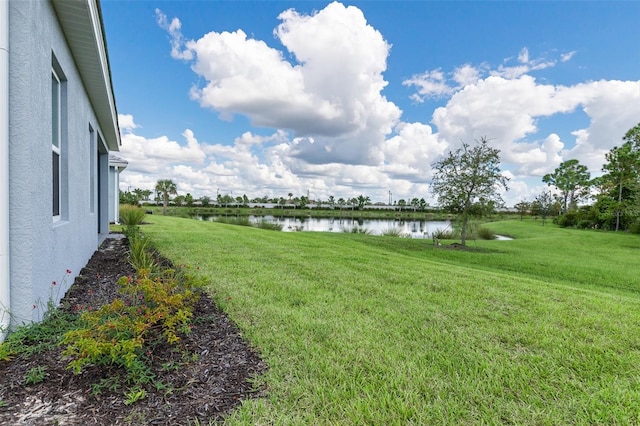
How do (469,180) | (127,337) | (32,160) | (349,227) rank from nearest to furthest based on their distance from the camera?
(127,337) → (32,160) → (469,180) → (349,227)

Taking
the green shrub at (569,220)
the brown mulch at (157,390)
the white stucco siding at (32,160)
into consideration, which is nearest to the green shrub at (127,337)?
the brown mulch at (157,390)

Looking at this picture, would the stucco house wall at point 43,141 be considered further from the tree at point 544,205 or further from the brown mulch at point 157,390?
the tree at point 544,205

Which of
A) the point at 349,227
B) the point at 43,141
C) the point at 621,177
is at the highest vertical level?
the point at 621,177

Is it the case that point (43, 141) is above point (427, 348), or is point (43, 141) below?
above

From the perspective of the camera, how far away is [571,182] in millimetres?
37125

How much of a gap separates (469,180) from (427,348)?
11547mm

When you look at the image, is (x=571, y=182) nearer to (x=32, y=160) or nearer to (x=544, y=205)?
(x=544, y=205)

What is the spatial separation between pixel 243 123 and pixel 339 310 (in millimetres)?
18291

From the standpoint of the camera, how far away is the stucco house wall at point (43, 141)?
2535 millimetres

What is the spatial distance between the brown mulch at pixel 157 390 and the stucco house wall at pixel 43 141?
0.85 metres

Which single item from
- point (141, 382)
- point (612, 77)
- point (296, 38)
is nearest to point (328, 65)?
point (296, 38)

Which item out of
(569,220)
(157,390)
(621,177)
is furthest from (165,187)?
(569,220)

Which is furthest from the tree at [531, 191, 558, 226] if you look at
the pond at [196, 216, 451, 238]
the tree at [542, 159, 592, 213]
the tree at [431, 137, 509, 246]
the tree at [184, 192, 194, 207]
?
the tree at [184, 192, 194, 207]

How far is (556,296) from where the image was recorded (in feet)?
14.5
